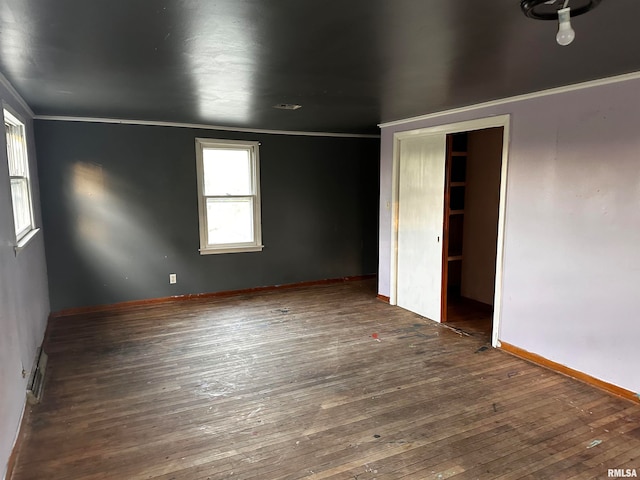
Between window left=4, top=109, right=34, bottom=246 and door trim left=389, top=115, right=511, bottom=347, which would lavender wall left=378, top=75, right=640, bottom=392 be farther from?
window left=4, top=109, right=34, bottom=246

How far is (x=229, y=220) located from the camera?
5594 millimetres

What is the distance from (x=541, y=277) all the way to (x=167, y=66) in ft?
10.4

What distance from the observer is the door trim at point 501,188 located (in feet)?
12.0

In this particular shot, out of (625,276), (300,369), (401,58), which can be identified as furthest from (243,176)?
(625,276)

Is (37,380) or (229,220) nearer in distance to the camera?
(37,380)

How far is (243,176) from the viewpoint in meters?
5.62

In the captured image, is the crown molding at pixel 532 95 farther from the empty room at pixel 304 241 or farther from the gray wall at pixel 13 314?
the gray wall at pixel 13 314

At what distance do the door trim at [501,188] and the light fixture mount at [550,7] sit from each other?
2.03 meters

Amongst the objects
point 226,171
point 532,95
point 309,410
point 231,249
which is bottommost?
point 309,410

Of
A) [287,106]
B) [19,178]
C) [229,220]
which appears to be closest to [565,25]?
[287,106]

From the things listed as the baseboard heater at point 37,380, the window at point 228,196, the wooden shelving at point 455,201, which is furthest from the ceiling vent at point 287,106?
A: the baseboard heater at point 37,380

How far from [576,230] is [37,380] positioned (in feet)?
13.5

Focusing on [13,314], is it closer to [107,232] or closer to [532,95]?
[107,232]

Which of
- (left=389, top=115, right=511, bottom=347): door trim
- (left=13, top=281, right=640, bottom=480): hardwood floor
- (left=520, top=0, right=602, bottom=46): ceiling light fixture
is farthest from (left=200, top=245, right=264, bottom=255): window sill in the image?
(left=520, top=0, right=602, bottom=46): ceiling light fixture
